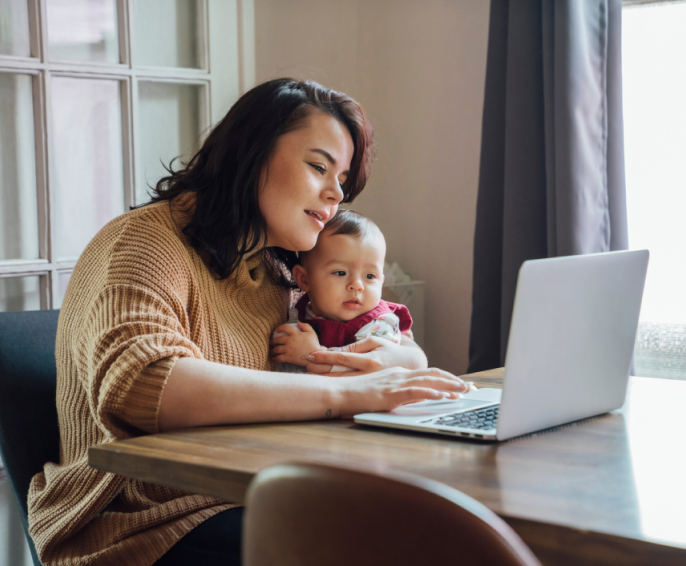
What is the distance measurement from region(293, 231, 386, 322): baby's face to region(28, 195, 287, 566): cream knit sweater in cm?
25

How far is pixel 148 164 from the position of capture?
7.98ft

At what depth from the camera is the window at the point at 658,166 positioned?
2266mm

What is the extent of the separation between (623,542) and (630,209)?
1927 millimetres

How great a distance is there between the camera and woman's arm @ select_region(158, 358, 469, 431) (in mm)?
1056

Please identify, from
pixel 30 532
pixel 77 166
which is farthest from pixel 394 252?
pixel 30 532

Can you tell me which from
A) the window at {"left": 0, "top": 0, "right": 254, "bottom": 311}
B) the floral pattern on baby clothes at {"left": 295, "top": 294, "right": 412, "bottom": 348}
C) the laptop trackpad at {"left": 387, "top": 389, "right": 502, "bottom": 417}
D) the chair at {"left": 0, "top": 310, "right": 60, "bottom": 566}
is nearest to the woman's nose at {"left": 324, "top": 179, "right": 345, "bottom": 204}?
the floral pattern on baby clothes at {"left": 295, "top": 294, "right": 412, "bottom": 348}

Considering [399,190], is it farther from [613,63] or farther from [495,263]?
[613,63]

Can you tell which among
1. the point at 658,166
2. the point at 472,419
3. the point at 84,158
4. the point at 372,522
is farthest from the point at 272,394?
the point at 658,166

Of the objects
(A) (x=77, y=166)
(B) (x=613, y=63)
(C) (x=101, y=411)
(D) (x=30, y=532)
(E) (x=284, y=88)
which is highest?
(B) (x=613, y=63)

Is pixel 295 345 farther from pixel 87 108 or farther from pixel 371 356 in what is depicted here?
pixel 87 108

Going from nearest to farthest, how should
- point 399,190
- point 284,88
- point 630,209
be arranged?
point 284,88, point 630,209, point 399,190

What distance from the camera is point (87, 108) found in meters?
2.25

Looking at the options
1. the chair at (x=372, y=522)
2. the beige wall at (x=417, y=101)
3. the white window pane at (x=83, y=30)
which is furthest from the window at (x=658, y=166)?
the chair at (x=372, y=522)

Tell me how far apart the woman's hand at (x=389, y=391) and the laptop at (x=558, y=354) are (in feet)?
0.08
